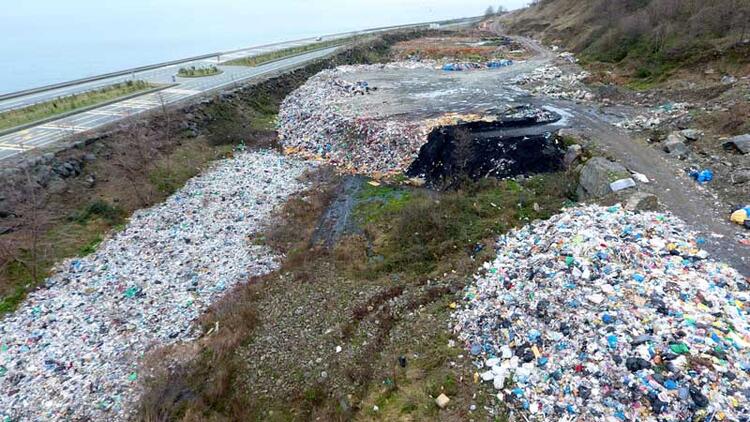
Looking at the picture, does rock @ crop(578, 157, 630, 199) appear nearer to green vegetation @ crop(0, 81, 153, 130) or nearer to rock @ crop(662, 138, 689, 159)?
rock @ crop(662, 138, 689, 159)

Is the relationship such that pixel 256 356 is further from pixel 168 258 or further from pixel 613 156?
pixel 613 156

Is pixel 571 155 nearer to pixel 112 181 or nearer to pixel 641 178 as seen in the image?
pixel 641 178

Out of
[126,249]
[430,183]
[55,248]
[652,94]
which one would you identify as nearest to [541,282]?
[430,183]

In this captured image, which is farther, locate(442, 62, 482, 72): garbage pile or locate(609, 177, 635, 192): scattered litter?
locate(442, 62, 482, 72): garbage pile

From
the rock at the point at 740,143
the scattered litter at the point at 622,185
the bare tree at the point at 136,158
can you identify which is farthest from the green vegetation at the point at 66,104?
the rock at the point at 740,143

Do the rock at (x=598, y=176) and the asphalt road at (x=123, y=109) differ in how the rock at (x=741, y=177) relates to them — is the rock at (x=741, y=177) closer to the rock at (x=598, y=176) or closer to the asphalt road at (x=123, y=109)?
the rock at (x=598, y=176)

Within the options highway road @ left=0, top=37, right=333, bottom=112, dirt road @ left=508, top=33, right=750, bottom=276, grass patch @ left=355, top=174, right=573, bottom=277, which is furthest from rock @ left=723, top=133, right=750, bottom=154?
highway road @ left=0, top=37, right=333, bottom=112
